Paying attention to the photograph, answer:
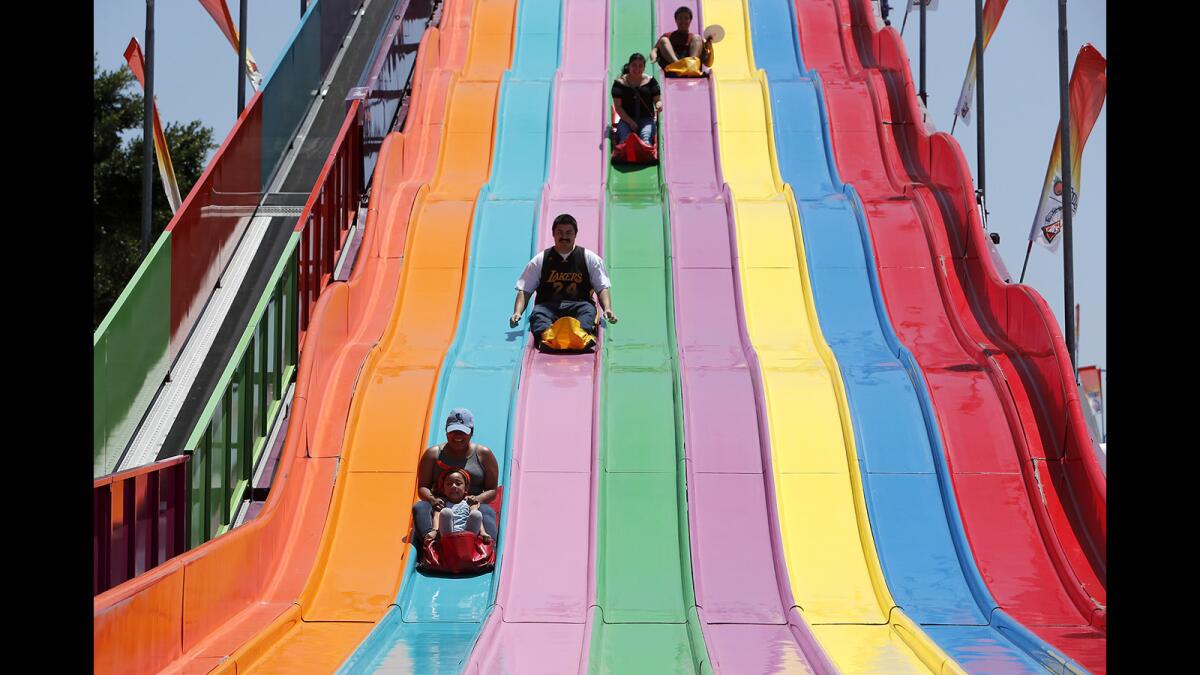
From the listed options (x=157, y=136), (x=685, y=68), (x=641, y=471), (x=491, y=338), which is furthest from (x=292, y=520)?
(x=157, y=136)

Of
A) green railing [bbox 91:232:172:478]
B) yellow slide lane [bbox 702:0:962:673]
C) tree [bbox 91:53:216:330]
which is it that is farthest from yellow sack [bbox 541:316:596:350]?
tree [bbox 91:53:216:330]

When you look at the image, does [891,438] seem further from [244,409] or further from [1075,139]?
[1075,139]

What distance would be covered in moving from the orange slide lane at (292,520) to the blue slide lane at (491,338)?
0.65 m

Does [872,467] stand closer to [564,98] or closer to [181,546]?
[181,546]

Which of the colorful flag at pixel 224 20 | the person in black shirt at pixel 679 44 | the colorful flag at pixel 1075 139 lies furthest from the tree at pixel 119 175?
the colorful flag at pixel 1075 139

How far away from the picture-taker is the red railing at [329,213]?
1009 cm

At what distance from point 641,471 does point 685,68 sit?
7638 mm

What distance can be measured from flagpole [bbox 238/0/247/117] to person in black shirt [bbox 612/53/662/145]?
4895mm

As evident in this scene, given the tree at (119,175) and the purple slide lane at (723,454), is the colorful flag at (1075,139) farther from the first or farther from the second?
the tree at (119,175)

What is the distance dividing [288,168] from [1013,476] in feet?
24.9

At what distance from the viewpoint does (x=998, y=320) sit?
10.4 meters

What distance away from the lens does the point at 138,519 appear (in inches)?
261
